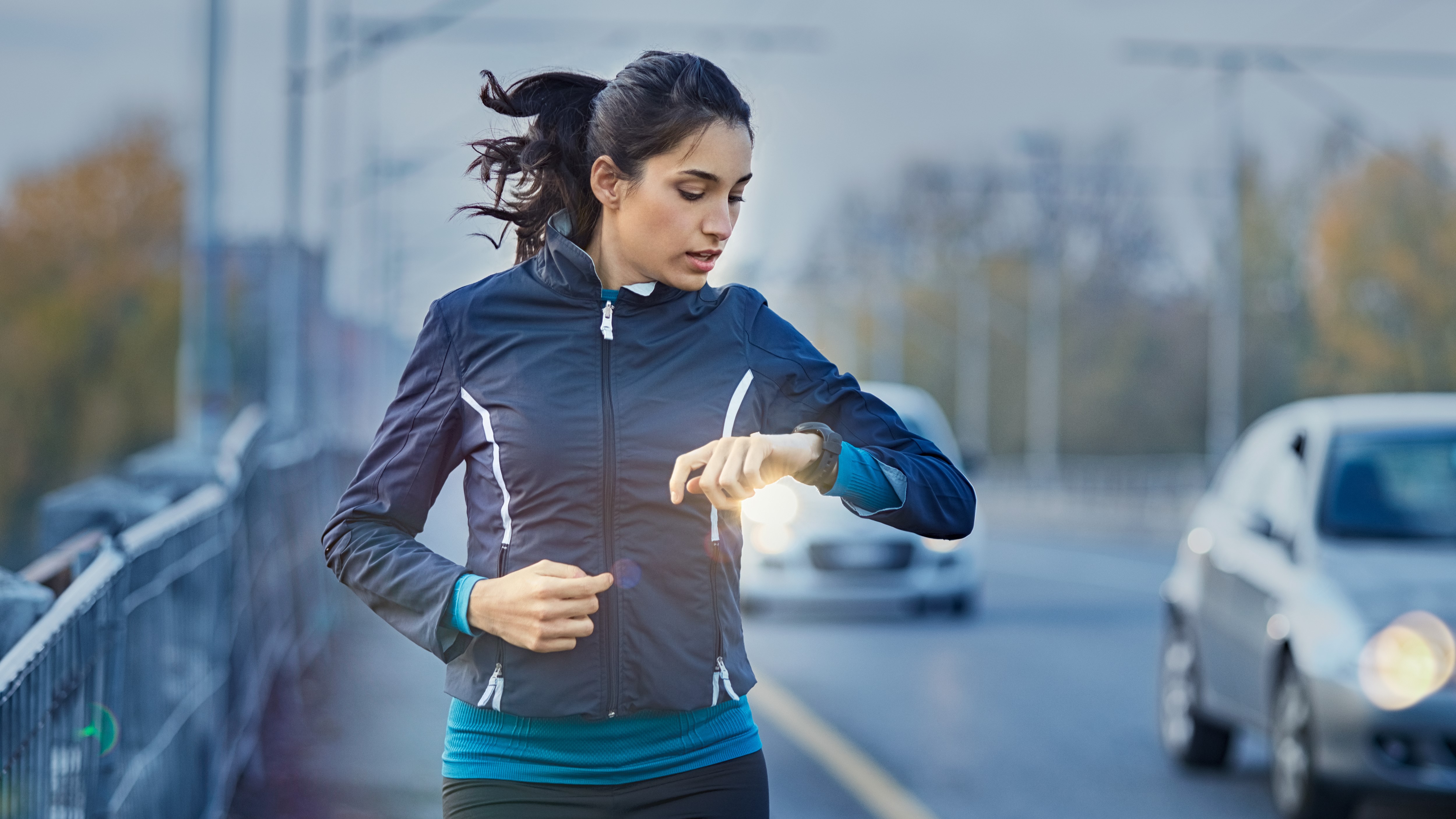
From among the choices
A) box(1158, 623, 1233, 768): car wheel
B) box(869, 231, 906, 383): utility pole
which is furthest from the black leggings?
box(869, 231, 906, 383): utility pole

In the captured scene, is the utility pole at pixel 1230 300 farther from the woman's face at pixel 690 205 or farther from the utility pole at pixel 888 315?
the utility pole at pixel 888 315

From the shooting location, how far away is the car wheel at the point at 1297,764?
7270mm

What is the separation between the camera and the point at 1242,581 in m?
8.49

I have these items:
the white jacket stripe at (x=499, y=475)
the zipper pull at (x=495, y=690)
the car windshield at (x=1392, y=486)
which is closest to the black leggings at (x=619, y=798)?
the zipper pull at (x=495, y=690)

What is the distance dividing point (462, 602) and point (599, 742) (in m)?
0.28

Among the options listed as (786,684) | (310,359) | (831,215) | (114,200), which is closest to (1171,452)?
(831,215)

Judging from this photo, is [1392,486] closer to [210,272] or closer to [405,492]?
[405,492]

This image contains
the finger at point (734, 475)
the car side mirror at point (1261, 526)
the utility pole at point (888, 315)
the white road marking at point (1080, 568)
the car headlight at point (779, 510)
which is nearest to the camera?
the finger at point (734, 475)

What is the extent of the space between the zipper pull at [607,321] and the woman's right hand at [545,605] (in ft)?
1.13

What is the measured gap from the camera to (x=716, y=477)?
8.52 ft

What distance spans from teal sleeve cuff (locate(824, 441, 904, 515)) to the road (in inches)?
195

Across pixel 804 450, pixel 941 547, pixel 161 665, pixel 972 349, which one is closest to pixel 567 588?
pixel 804 450

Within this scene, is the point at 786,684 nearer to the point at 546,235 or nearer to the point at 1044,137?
the point at 546,235

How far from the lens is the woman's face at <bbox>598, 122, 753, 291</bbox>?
2.92 m
